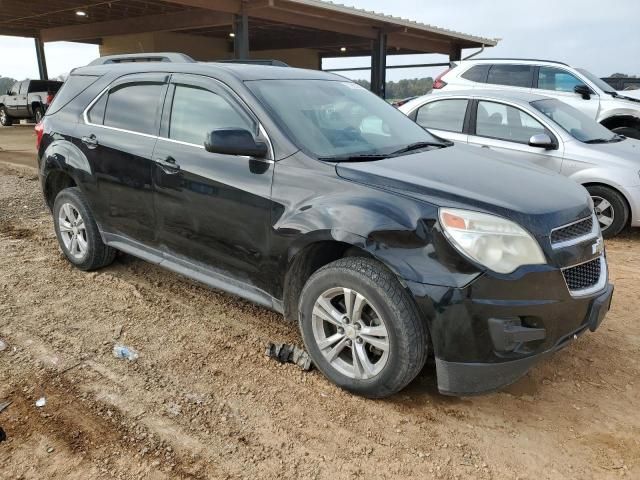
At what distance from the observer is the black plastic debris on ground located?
3.29 meters

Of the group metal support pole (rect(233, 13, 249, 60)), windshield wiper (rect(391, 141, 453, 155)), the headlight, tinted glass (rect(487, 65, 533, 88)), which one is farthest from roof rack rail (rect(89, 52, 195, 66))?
metal support pole (rect(233, 13, 249, 60))

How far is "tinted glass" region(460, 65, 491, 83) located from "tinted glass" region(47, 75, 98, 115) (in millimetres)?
7008

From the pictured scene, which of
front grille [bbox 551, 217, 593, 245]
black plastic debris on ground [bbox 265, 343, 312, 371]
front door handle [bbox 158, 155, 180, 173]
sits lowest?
black plastic debris on ground [bbox 265, 343, 312, 371]

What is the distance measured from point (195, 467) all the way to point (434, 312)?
131 cm

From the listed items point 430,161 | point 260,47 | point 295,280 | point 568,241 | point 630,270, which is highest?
point 260,47

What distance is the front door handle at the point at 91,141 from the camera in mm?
4285

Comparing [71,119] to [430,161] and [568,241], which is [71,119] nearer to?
[430,161]

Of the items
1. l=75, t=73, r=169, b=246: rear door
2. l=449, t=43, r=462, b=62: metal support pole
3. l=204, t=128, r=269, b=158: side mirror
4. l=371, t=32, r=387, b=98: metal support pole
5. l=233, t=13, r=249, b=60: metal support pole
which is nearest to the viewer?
l=204, t=128, r=269, b=158: side mirror

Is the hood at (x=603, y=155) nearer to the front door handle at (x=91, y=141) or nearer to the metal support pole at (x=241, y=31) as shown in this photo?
the front door handle at (x=91, y=141)

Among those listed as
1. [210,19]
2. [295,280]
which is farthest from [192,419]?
[210,19]

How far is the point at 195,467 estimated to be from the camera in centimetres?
245

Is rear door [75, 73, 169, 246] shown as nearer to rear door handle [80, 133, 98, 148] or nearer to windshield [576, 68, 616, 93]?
rear door handle [80, 133, 98, 148]

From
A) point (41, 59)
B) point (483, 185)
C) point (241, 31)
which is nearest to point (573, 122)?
point (483, 185)

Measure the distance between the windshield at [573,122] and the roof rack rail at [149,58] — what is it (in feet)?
14.1
